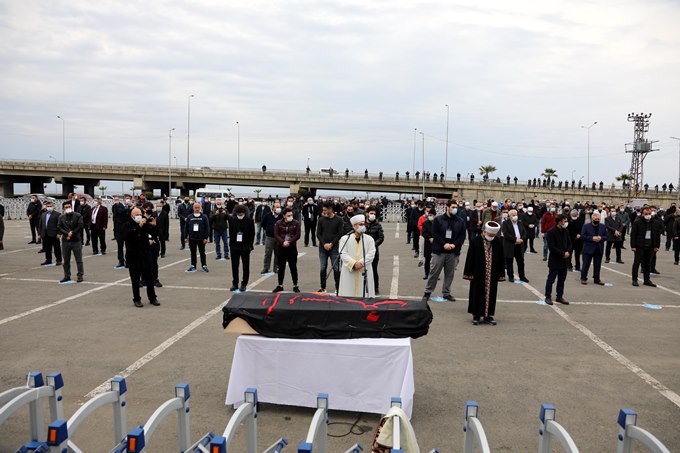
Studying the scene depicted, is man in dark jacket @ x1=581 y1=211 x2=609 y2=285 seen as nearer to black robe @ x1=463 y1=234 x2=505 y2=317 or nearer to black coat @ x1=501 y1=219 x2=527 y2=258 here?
black coat @ x1=501 y1=219 x2=527 y2=258

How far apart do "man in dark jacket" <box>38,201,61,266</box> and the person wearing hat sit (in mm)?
11175

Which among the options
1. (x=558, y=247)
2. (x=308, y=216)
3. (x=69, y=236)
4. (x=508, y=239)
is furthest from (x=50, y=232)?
(x=558, y=247)

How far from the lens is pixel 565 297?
10695 mm

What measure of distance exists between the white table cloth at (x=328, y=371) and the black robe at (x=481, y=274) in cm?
381

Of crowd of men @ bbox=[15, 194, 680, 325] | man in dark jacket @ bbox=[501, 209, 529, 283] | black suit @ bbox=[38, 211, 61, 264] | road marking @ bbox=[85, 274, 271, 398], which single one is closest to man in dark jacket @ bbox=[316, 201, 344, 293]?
crowd of men @ bbox=[15, 194, 680, 325]

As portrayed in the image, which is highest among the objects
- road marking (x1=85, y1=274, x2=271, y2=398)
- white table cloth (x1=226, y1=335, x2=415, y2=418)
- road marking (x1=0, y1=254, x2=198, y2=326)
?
white table cloth (x1=226, y1=335, x2=415, y2=418)

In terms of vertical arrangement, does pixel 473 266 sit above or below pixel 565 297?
above

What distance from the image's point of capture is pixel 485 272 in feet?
27.0

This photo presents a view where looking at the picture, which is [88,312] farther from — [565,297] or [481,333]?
[565,297]

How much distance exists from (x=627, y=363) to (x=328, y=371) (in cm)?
430

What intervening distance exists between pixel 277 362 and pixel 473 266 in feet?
15.2

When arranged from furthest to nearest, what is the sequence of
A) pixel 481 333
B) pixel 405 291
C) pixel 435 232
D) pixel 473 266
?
pixel 405 291 → pixel 435 232 → pixel 473 266 → pixel 481 333

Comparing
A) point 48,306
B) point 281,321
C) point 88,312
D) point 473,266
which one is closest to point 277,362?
point 281,321

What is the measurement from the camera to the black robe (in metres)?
8.18
